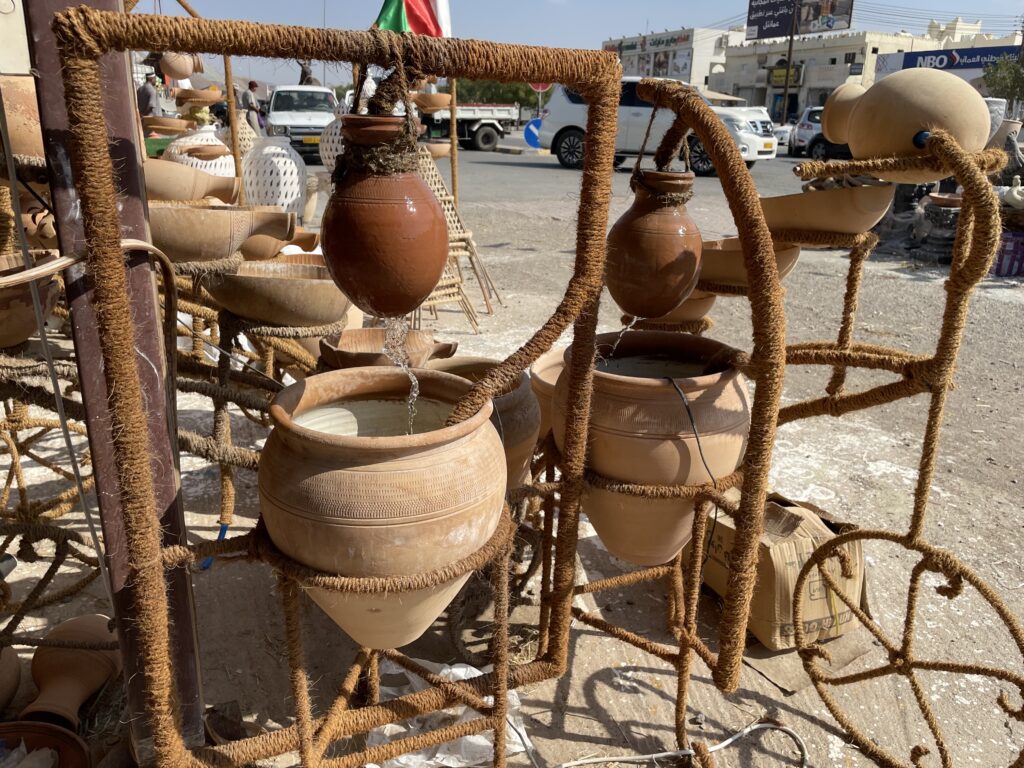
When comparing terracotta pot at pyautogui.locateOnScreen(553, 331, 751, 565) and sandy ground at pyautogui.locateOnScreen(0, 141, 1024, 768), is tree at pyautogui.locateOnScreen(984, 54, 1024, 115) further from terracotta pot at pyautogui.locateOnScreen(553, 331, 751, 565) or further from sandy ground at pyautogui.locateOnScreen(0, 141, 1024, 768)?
terracotta pot at pyautogui.locateOnScreen(553, 331, 751, 565)

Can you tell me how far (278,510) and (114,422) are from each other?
29cm

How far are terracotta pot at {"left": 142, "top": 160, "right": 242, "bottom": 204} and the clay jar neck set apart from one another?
1.47m

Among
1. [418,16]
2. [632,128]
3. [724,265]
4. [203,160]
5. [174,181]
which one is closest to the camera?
[724,265]

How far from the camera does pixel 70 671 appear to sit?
184 cm

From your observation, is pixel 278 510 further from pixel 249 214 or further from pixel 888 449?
pixel 888 449

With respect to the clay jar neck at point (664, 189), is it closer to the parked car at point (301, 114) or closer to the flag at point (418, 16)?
the flag at point (418, 16)

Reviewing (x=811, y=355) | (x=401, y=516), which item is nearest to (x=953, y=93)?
(x=811, y=355)

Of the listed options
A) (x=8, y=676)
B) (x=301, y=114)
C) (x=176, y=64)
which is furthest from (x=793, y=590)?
(x=301, y=114)

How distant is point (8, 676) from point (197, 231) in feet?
4.10

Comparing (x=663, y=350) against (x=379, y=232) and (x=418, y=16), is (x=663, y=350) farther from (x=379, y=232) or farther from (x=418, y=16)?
(x=418, y=16)

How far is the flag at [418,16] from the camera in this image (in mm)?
3645

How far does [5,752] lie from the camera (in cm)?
161

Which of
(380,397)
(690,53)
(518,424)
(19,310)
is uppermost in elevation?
(690,53)

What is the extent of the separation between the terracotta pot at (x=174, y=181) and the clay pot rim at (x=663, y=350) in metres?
1.45
